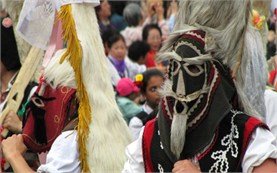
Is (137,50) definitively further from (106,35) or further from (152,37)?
(106,35)

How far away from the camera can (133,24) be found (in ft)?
38.5

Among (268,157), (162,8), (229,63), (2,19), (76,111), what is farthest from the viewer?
(162,8)

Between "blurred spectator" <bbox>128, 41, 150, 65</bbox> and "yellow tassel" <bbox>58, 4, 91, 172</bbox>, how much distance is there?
6.30 meters

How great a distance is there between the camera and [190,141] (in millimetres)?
2904

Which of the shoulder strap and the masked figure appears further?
the shoulder strap

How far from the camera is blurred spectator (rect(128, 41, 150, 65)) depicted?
33.6 ft

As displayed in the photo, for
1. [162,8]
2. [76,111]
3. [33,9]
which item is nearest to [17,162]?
[76,111]

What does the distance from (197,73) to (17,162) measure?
1.46m

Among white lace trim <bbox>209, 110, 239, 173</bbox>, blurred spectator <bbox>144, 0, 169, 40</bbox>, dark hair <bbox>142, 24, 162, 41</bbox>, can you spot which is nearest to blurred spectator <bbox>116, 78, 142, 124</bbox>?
dark hair <bbox>142, 24, 162, 41</bbox>

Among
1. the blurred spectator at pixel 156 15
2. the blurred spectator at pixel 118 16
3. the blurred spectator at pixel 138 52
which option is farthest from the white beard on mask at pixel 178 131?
the blurred spectator at pixel 118 16

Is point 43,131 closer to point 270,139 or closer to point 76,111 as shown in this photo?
point 76,111

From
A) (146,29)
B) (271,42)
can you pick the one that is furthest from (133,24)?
(271,42)

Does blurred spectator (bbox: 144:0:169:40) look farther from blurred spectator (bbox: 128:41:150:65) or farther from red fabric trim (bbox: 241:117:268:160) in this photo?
red fabric trim (bbox: 241:117:268:160)

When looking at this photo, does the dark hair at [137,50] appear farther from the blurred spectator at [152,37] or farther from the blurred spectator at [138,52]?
the blurred spectator at [152,37]
